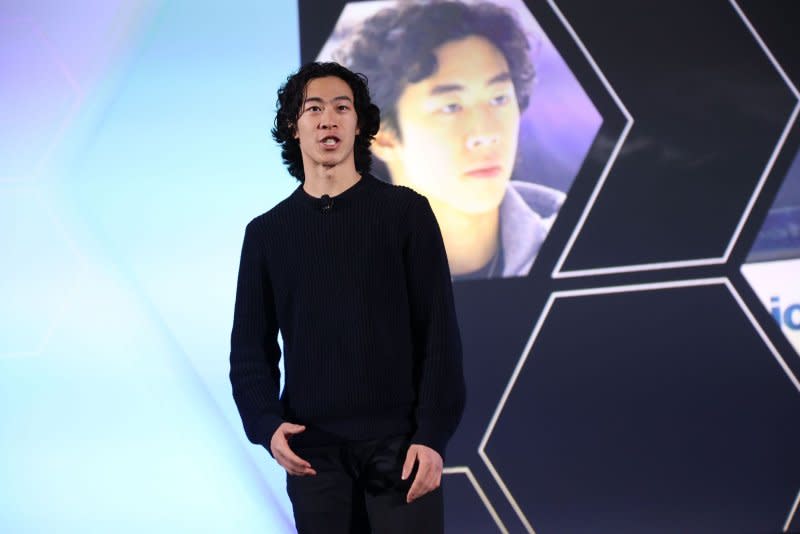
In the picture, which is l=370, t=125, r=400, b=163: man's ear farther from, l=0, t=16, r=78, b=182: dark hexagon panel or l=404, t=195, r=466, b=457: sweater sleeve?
l=404, t=195, r=466, b=457: sweater sleeve

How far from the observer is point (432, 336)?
150cm

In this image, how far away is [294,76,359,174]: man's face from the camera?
1.58 meters

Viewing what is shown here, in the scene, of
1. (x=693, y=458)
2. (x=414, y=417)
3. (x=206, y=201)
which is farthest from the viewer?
(x=206, y=201)

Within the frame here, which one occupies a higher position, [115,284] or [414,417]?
[115,284]

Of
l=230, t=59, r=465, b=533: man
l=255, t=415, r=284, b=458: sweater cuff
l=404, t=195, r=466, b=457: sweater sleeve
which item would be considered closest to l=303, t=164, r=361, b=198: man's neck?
l=230, t=59, r=465, b=533: man

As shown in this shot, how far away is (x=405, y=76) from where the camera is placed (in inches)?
112

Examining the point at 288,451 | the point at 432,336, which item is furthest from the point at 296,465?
the point at 432,336

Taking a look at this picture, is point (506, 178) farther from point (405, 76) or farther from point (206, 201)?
point (206, 201)

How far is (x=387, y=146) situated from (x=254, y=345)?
138 cm

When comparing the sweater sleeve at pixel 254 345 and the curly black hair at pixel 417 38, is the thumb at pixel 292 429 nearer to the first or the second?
the sweater sleeve at pixel 254 345

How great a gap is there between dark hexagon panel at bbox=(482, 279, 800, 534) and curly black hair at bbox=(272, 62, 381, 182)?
1218mm

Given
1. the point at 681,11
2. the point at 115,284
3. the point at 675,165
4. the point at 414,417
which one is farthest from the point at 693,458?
the point at 115,284

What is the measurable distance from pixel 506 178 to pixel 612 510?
37.2 inches

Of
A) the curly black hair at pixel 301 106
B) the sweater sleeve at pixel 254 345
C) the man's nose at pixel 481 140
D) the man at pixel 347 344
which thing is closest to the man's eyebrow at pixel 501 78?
the man's nose at pixel 481 140
